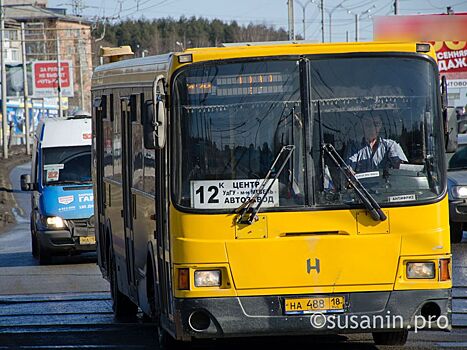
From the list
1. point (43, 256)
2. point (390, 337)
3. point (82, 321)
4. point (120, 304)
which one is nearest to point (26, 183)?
point (43, 256)

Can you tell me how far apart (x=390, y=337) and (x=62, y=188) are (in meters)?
11.5

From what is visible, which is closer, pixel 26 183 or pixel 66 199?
pixel 66 199

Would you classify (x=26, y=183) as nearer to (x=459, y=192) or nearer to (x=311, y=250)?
(x=459, y=192)

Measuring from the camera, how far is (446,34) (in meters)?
40.6

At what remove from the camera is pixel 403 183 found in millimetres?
9180

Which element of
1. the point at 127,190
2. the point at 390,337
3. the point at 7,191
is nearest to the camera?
the point at 390,337

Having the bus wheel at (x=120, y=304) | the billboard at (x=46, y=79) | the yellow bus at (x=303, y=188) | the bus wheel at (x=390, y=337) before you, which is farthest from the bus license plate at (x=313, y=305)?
the billboard at (x=46, y=79)

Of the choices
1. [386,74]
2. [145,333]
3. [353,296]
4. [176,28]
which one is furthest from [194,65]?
[176,28]

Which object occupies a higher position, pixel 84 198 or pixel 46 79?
pixel 46 79

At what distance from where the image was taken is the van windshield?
21250 millimetres

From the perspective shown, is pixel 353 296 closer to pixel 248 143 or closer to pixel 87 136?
pixel 248 143

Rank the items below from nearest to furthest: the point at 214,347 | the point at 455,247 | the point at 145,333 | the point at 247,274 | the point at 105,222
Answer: the point at 247,274, the point at 214,347, the point at 145,333, the point at 105,222, the point at 455,247

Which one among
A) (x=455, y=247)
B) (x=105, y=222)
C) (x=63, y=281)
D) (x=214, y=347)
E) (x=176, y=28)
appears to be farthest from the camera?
(x=176, y=28)

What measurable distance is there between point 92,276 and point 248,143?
942cm
